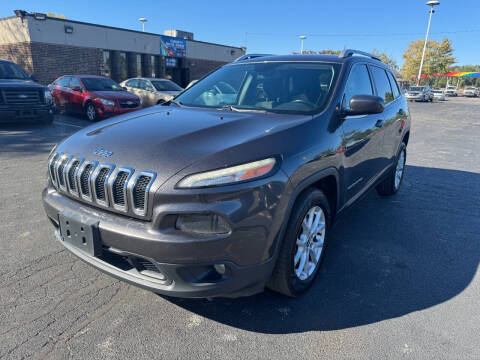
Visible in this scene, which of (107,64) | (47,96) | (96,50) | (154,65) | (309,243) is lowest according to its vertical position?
(309,243)

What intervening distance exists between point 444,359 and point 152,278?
1782 mm

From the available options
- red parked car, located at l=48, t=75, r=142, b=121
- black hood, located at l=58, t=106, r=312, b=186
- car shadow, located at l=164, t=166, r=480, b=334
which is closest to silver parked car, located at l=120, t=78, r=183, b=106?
red parked car, located at l=48, t=75, r=142, b=121

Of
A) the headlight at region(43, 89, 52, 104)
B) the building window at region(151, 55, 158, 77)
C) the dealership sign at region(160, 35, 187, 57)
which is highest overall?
the dealership sign at region(160, 35, 187, 57)

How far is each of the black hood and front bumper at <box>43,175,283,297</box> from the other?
314 millimetres

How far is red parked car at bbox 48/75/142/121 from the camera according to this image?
10.6 metres

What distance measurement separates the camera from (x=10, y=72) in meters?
9.34

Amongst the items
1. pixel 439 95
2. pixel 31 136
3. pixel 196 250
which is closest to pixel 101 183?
pixel 196 250

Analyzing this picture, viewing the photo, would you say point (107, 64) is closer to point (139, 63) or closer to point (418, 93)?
point (139, 63)

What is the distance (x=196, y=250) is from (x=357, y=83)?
239cm

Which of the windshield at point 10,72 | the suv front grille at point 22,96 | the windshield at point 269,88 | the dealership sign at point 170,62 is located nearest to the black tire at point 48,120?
the suv front grille at point 22,96

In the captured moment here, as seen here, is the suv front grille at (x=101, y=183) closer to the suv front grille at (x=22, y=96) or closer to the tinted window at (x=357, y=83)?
the tinted window at (x=357, y=83)

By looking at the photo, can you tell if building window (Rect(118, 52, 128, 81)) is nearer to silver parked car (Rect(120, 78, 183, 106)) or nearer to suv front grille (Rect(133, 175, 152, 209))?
silver parked car (Rect(120, 78, 183, 106))

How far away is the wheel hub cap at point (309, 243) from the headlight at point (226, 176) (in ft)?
2.04

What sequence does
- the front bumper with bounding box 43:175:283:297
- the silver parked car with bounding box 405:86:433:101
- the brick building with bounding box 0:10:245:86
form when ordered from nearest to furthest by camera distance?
1. the front bumper with bounding box 43:175:283:297
2. the brick building with bounding box 0:10:245:86
3. the silver parked car with bounding box 405:86:433:101
